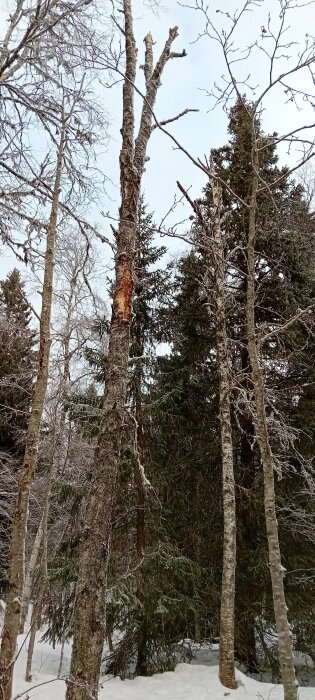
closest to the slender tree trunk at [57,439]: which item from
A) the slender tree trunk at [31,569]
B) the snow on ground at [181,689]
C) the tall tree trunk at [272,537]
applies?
the slender tree trunk at [31,569]

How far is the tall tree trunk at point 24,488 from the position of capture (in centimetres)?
528

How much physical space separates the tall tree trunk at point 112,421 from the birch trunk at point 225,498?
7.43 ft

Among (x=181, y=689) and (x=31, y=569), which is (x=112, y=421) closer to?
(x=181, y=689)

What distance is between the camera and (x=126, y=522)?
8930mm

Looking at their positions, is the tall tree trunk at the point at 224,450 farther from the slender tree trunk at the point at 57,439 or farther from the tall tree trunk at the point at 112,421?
the slender tree trunk at the point at 57,439

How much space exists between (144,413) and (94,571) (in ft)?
20.0

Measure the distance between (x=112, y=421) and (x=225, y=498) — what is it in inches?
181

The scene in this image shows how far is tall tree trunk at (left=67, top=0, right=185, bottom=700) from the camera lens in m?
2.99

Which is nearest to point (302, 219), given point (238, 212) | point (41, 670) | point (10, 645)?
point (238, 212)

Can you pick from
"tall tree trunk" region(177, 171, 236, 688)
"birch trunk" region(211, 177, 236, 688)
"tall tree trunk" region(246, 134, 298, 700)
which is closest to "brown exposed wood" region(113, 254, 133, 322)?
"tall tree trunk" region(177, 171, 236, 688)

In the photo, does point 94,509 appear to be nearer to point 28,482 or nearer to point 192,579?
point 28,482

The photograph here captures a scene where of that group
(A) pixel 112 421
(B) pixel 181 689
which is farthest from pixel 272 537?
(B) pixel 181 689

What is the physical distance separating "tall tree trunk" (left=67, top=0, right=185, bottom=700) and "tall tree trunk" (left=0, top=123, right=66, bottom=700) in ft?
4.26

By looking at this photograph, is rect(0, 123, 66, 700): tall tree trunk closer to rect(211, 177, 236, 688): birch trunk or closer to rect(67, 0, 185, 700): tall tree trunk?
rect(67, 0, 185, 700): tall tree trunk
